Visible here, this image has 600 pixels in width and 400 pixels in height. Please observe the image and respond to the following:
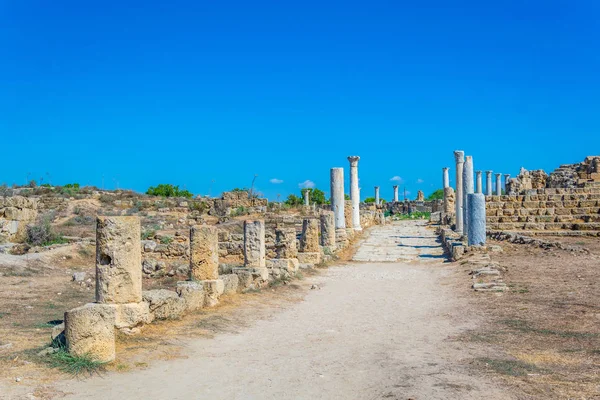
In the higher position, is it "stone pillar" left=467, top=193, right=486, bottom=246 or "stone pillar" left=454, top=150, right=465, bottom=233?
"stone pillar" left=454, top=150, right=465, bottom=233

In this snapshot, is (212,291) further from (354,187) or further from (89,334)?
(354,187)

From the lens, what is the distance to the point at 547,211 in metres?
25.1

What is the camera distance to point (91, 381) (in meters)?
5.58

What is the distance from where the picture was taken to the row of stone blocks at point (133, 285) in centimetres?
613

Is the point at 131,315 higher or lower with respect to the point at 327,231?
lower

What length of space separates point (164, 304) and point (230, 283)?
8.87 ft

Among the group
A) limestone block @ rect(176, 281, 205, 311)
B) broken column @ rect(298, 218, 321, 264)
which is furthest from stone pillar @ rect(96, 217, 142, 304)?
broken column @ rect(298, 218, 321, 264)

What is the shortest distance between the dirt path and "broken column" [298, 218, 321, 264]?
5272 millimetres

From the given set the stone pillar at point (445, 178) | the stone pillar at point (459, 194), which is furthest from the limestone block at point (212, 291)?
the stone pillar at point (445, 178)

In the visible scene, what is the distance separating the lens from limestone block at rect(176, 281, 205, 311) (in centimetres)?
908

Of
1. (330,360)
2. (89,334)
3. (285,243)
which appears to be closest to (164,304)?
(89,334)

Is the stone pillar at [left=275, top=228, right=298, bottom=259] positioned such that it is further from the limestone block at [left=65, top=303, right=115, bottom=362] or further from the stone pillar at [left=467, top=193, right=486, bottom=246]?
the limestone block at [left=65, top=303, right=115, bottom=362]

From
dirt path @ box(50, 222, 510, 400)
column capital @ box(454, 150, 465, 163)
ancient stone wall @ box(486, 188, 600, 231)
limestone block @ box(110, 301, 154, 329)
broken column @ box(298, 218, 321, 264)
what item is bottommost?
dirt path @ box(50, 222, 510, 400)

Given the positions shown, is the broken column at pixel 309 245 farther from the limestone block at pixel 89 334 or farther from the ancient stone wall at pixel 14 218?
the limestone block at pixel 89 334
